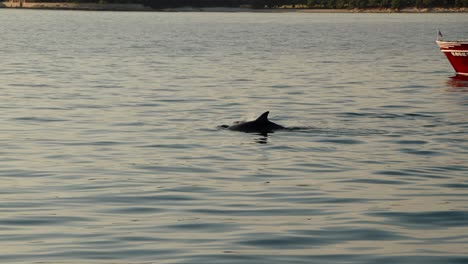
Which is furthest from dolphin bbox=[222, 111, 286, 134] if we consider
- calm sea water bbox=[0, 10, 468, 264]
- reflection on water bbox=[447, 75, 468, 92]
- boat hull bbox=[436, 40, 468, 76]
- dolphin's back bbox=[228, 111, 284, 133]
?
boat hull bbox=[436, 40, 468, 76]

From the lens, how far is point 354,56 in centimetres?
7425

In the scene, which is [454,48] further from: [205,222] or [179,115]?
[205,222]

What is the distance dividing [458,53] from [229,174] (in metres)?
32.8

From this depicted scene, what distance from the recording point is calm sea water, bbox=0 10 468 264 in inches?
602

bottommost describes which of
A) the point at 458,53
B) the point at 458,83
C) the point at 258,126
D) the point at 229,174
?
the point at 458,83

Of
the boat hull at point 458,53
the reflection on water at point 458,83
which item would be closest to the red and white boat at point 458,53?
the boat hull at point 458,53

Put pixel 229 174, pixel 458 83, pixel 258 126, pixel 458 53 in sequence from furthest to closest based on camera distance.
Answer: pixel 458 53
pixel 458 83
pixel 258 126
pixel 229 174

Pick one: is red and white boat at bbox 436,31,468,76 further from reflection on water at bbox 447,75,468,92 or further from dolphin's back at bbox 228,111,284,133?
dolphin's back at bbox 228,111,284,133

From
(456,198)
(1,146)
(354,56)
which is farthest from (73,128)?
(354,56)

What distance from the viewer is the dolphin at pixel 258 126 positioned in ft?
92.6

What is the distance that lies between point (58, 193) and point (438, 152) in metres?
9.38

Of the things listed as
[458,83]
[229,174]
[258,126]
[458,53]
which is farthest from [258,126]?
[458,53]

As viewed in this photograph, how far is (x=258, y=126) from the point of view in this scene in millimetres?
28281

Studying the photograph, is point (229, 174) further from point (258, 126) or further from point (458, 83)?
point (458, 83)
